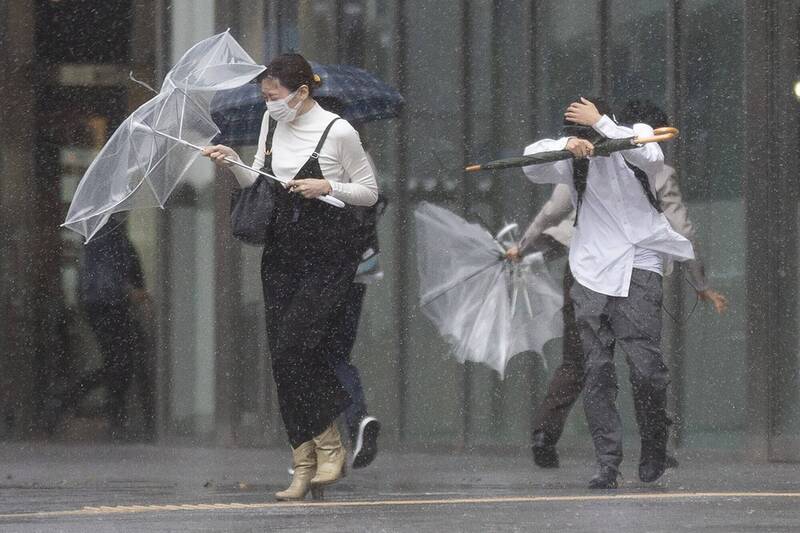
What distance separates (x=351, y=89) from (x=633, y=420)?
8.56 ft

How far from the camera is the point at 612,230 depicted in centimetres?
903

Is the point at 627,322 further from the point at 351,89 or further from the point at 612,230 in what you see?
the point at 351,89

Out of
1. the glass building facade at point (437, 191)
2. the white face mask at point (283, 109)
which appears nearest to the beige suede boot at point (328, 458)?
the white face mask at point (283, 109)

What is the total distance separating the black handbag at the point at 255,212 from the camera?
27.0 ft

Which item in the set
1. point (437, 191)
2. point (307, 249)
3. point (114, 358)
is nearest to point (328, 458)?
point (307, 249)

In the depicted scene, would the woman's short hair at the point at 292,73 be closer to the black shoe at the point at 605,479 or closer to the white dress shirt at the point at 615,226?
the white dress shirt at the point at 615,226

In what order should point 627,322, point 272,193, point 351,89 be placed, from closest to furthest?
point 272,193 < point 627,322 < point 351,89

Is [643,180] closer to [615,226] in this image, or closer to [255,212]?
[615,226]

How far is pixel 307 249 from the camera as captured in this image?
8352mm

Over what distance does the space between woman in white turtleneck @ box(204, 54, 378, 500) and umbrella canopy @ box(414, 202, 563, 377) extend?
159 cm

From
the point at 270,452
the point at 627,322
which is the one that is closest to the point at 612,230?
the point at 627,322

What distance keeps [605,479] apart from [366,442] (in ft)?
3.62

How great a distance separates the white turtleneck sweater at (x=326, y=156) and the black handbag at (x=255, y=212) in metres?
0.11

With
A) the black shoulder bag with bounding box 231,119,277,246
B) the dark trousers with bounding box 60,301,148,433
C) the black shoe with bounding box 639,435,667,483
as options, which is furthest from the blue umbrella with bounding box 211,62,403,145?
the black shoe with bounding box 639,435,667,483
